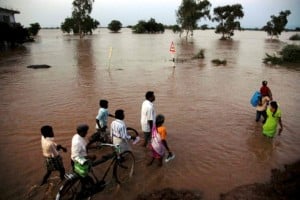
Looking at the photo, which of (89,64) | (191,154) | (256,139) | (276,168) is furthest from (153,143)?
(89,64)

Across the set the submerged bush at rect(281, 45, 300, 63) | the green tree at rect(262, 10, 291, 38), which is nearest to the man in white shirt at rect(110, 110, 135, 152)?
the submerged bush at rect(281, 45, 300, 63)

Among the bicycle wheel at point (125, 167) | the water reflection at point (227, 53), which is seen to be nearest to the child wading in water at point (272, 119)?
the bicycle wheel at point (125, 167)

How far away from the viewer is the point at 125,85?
14703 mm

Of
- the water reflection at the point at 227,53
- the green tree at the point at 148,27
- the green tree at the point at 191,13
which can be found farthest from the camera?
the green tree at the point at 148,27

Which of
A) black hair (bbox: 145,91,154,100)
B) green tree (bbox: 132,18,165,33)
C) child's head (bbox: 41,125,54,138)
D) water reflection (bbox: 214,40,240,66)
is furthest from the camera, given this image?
green tree (bbox: 132,18,165,33)

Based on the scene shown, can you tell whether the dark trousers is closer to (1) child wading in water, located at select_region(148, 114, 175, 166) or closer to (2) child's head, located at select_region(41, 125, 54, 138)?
(1) child wading in water, located at select_region(148, 114, 175, 166)

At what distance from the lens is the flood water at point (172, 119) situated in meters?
5.93

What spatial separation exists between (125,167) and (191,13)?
55258 mm

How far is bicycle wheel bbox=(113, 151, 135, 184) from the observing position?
5547 mm

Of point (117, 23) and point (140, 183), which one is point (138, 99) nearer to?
point (140, 183)

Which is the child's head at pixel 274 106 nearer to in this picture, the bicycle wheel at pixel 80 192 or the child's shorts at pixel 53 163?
the bicycle wheel at pixel 80 192

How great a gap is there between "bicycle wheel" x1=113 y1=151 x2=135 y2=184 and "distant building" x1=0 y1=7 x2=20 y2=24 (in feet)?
138

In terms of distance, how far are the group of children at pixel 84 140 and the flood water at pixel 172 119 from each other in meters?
0.71

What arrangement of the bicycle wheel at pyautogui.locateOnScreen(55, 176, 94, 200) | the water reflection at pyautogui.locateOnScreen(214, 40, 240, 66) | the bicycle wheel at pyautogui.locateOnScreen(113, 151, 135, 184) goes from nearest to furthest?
the bicycle wheel at pyautogui.locateOnScreen(55, 176, 94, 200), the bicycle wheel at pyautogui.locateOnScreen(113, 151, 135, 184), the water reflection at pyautogui.locateOnScreen(214, 40, 240, 66)
